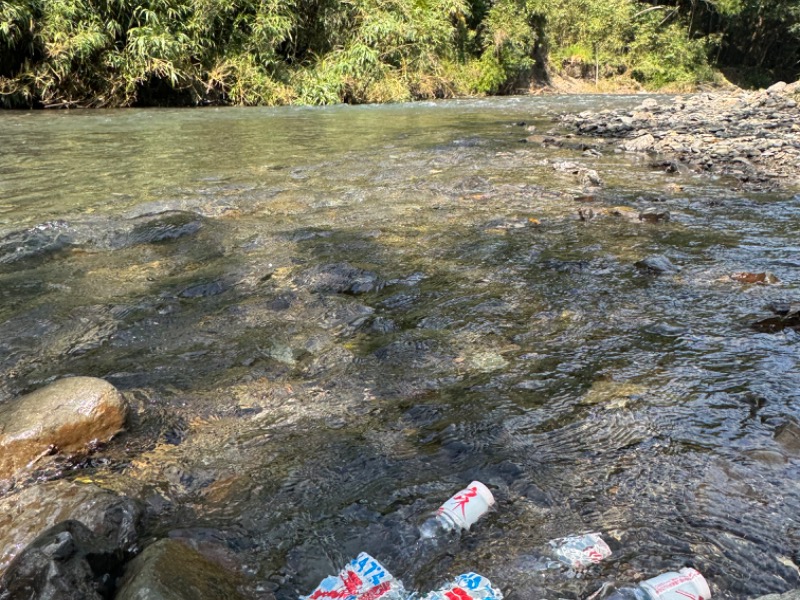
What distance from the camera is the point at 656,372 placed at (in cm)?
287

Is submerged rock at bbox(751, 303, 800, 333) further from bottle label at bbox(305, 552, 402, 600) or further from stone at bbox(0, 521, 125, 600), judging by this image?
stone at bbox(0, 521, 125, 600)

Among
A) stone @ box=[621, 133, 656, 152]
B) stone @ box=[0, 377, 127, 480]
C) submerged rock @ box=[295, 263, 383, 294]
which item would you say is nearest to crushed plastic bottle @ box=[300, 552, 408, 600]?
stone @ box=[0, 377, 127, 480]

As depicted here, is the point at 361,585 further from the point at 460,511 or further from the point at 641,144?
the point at 641,144

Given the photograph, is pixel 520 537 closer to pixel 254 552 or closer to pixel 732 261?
pixel 254 552

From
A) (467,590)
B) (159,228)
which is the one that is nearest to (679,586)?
(467,590)

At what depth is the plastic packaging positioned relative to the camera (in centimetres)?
182

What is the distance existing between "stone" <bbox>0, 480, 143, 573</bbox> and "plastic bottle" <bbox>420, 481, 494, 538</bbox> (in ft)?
3.10

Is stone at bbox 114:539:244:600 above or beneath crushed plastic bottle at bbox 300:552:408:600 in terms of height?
above

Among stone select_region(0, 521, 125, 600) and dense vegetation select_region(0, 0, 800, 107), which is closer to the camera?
stone select_region(0, 521, 125, 600)

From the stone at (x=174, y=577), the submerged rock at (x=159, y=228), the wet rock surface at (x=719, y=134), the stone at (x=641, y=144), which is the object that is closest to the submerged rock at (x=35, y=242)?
the submerged rock at (x=159, y=228)

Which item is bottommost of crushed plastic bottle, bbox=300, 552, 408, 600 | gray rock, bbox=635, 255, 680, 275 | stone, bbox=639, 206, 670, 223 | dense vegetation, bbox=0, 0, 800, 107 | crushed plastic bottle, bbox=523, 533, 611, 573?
crushed plastic bottle, bbox=300, 552, 408, 600

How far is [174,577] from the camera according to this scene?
157 centimetres

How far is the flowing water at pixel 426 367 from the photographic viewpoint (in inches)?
77.4

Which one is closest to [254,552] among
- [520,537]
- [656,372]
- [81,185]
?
[520,537]
